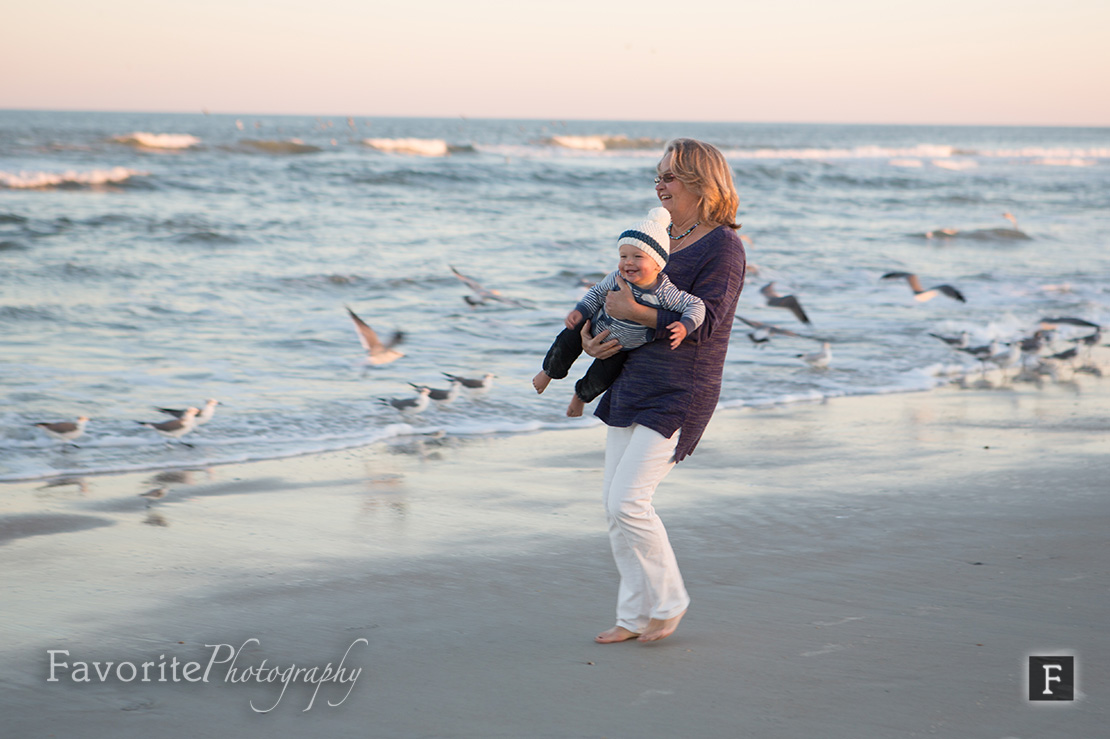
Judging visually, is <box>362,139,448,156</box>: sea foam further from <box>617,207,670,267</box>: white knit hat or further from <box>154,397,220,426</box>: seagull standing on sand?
<box>617,207,670,267</box>: white knit hat

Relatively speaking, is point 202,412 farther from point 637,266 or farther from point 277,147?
point 277,147

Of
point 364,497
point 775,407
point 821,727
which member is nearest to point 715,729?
point 821,727

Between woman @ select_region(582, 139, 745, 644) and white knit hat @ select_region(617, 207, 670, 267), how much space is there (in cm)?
13

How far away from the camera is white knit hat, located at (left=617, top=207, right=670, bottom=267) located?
288cm

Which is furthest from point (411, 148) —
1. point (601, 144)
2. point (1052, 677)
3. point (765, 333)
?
point (1052, 677)

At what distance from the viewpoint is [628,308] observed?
2.89 m

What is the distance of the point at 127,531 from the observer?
4355 millimetres

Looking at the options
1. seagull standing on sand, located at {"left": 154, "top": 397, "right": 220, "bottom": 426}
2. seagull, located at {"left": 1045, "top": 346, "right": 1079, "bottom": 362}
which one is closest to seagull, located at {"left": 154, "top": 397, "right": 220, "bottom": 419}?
seagull standing on sand, located at {"left": 154, "top": 397, "right": 220, "bottom": 426}

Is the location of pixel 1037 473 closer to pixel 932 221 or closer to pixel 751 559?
pixel 751 559

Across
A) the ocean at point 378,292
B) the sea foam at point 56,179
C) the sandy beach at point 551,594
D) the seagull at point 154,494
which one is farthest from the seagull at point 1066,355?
the sea foam at point 56,179

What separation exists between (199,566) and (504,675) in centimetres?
156

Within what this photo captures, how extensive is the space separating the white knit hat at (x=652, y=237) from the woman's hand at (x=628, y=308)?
117 millimetres

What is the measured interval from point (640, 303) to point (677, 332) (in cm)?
15

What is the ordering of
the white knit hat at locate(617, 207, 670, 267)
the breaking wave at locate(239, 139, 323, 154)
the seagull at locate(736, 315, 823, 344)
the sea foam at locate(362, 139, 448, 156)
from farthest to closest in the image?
the sea foam at locate(362, 139, 448, 156)
the breaking wave at locate(239, 139, 323, 154)
the seagull at locate(736, 315, 823, 344)
the white knit hat at locate(617, 207, 670, 267)
